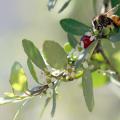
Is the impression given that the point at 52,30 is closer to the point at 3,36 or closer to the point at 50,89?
the point at 3,36

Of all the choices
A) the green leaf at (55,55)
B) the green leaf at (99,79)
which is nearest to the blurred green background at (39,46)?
the green leaf at (99,79)

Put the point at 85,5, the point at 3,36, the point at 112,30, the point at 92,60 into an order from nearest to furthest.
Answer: the point at 112,30 < the point at 92,60 < the point at 85,5 < the point at 3,36

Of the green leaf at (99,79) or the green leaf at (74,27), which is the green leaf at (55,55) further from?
the green leaf at (99,79)

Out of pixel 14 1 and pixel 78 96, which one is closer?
pixel 78 96

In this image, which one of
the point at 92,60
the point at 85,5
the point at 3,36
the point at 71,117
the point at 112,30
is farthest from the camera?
the point at 3,36

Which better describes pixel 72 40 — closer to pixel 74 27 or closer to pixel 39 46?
pixel 74 27

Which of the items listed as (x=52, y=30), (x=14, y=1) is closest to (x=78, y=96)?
(x=52, y=30)

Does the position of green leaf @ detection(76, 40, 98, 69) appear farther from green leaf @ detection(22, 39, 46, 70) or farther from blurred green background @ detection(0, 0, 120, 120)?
blurred green background @ detection(0, 0, 120, 120)

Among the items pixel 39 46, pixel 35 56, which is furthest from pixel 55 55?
pixel 39 46
